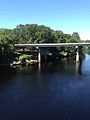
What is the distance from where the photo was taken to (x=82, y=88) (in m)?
60.5

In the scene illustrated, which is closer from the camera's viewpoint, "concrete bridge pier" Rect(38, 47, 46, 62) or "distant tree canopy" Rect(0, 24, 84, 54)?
"concrete bridge pier" Rect(38, 47, 46, 62)

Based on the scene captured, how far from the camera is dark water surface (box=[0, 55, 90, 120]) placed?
41.8 meters

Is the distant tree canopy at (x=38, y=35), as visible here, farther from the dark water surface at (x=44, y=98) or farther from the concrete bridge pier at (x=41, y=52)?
the dark water surface at (x=44, y=98)

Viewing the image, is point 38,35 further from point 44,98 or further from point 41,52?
point 44,98

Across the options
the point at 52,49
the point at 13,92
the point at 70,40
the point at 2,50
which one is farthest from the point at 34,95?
the point at 70,40

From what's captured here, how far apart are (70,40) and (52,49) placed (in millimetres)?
25348

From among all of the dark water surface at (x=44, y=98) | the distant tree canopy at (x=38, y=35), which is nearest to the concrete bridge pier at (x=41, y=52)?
the distant tree canopy at (x=38, y=35)

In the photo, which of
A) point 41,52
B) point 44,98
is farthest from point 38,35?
point 44,98

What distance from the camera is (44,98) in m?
51.8

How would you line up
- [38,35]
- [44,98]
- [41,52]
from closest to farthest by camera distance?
[44,98] → [41,52] → [38,35]

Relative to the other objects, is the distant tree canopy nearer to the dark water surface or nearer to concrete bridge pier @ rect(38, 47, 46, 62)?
concrete bridge pier @ rect(38, 47, 46, 62)

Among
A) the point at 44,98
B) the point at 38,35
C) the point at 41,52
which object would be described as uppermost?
the point at 38,35

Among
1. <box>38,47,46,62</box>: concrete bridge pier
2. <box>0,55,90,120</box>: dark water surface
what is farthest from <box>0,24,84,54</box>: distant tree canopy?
<box>0,55,90,120</box>: dark water surface

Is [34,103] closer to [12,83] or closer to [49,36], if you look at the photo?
[12,83]
